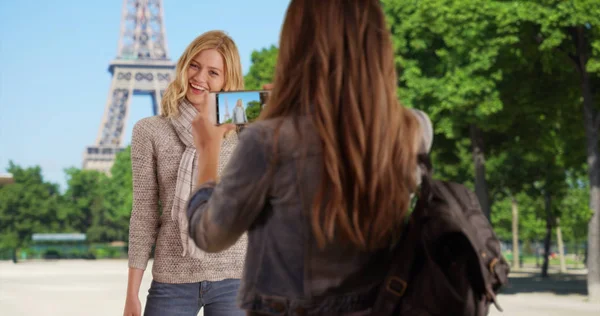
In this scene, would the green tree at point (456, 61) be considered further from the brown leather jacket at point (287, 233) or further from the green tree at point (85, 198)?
the green tree at point (85, 198)

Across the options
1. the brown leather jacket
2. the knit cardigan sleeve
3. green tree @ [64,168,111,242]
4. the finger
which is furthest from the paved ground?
green tree @ [64,168,111,242]

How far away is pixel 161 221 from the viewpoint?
4.12 m

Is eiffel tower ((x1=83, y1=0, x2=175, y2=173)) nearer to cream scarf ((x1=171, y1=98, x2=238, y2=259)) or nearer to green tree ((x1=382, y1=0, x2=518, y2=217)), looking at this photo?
green tree ((x1=382, y1=0, x2=518, y2=217))

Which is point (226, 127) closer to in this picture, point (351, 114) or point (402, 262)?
point (351, 114)

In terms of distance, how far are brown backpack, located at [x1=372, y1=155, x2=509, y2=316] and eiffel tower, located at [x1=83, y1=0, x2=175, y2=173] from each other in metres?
98.2

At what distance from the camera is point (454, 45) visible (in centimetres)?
2662

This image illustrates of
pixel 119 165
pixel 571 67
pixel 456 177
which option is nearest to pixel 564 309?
pixel 571 67

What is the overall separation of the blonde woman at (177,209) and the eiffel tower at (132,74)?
9627 centimetres

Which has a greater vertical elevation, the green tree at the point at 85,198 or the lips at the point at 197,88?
the lips at the point at 197,88

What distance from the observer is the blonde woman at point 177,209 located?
4.01 m

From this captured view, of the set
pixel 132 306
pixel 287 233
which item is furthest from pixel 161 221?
pixel 287 233

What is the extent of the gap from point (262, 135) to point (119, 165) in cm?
8515

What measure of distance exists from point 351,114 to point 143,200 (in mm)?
1870

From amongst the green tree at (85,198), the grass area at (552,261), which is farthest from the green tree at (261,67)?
the green tree at (85,198)
